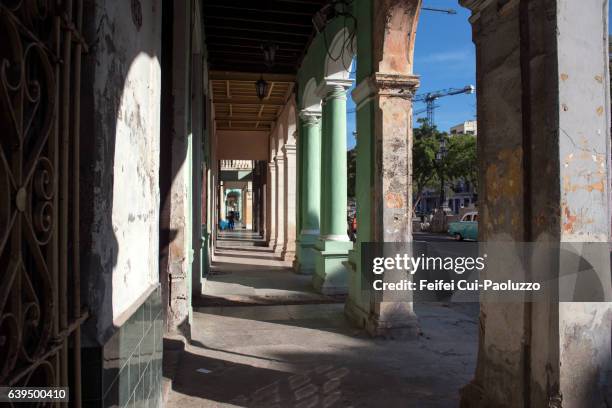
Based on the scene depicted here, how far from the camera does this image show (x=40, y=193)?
1322 millimetres

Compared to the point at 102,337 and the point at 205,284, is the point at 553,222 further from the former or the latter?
the point at 205,284

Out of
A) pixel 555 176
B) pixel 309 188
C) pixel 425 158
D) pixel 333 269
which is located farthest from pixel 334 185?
pixel 425 158

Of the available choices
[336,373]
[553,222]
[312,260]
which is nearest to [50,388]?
[553,222]

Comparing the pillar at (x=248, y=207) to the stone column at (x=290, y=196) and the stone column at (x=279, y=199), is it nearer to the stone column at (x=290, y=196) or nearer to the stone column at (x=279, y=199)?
the stone column at (x=279, y=199)

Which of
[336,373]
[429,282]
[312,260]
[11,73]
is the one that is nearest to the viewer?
[11,73]

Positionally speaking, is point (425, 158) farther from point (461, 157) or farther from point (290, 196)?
point (290, 196)

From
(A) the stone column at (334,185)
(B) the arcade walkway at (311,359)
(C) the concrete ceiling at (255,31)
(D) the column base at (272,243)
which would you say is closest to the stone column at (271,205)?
(D) the column base at (272,243)

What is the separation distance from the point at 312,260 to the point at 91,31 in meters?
9.20

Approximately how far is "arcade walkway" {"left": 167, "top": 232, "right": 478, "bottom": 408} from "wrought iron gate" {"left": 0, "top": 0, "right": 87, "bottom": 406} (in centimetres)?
230

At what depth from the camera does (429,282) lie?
8.09 metres

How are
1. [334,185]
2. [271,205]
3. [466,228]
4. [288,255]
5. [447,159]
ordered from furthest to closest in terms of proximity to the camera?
[447,159] < [466,228] < [271,205] < [288,255] < [334,185]

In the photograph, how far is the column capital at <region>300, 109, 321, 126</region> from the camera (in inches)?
415

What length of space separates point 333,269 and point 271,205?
9851 mm

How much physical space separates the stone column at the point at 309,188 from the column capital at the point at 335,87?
222 cm
